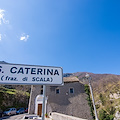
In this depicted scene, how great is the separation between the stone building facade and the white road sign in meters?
14.3

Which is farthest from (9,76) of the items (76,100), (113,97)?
(113,97)

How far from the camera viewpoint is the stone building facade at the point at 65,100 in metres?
14.2

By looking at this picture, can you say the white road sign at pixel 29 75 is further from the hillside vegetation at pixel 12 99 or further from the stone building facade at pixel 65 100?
the hillside vegetation at pixel 12 99

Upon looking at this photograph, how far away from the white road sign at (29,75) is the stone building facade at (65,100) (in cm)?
1430

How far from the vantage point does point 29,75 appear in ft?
5.97

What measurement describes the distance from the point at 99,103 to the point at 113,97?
497 centimetres

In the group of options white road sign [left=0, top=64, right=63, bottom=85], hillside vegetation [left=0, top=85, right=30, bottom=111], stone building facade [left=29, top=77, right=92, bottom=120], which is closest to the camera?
white road sign [left=0, top=64, right=63, bottom=85]

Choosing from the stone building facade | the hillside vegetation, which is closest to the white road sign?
the stone building facade

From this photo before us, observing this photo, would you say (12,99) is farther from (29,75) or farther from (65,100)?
(29,75)

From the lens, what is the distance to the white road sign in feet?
5.69

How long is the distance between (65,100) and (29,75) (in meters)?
15.3

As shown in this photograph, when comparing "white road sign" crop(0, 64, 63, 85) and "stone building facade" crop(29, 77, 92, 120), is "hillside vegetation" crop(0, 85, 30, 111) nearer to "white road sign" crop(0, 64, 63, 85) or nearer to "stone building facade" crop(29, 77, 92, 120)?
"stone building facade" crop(29, 77, 92, 120)

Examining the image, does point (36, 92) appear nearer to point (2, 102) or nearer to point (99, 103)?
point (2, 102)

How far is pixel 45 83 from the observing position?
5.93ft
